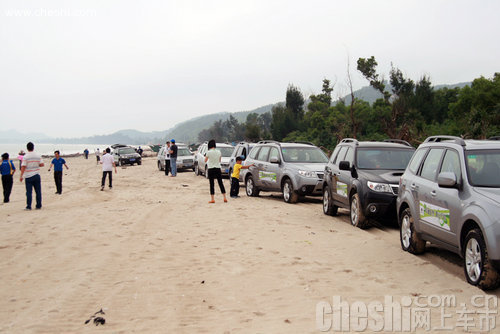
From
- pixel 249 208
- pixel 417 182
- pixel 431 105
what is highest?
pixel 431 105

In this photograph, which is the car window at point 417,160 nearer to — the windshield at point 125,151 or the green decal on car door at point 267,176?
the green decal on car door at point 267,176

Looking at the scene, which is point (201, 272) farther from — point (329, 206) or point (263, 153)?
point (263, 153)

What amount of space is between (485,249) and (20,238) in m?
8.20

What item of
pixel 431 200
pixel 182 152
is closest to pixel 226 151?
pixel 182 152

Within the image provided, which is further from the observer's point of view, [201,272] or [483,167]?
[201,272]

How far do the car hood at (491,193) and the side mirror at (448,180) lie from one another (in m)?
0.27

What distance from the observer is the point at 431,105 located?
56.1m

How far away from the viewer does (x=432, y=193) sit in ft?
21.9

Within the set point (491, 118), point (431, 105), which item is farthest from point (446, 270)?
point (431, 105)

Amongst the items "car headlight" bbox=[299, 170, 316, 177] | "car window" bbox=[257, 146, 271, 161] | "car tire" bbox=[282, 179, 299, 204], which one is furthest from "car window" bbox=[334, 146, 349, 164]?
"car window" bbox=[257, 146, 271, 161]

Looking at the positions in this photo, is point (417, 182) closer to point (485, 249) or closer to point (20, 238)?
point (485, 249)

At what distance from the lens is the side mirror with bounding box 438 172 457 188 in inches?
231

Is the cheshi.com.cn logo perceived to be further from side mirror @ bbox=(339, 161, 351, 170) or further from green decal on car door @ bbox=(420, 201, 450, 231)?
side mirror @ bbox=(339, 161, 351, 170)

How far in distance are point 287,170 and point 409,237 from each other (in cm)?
674
